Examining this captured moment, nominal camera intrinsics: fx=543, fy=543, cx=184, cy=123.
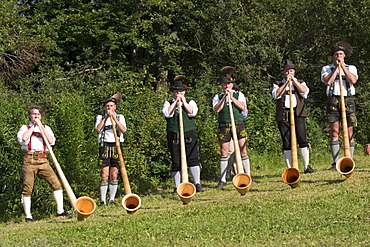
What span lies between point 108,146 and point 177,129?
1.12 m

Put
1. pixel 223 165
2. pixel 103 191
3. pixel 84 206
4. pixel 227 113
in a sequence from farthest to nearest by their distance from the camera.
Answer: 1. pixel 223 165
2. pixel 227 113
3. pixel 103 191
4. pixel 84 206

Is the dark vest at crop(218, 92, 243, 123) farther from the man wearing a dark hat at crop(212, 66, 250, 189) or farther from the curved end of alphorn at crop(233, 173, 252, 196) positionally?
the curved end of alphorn at crop(233, 173, 252, 196)

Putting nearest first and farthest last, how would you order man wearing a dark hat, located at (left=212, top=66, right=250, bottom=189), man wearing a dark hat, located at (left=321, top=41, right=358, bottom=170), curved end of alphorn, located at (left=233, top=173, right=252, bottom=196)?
curved end of alphorn, located at (left=233, top=173, right=252, bottom=196) < man wearing a dark hat, located at (left=321, top=41, right=358, bottom=170) < man wearing a dark hat, located at (left=212, top=66, right=250, bottom=189)

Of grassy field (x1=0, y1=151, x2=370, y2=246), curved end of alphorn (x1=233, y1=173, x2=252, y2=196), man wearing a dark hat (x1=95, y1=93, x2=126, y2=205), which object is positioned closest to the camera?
grassy field (x1=0, y1=151, x2=370, y2=246)

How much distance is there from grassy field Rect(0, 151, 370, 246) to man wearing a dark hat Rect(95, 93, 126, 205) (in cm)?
48

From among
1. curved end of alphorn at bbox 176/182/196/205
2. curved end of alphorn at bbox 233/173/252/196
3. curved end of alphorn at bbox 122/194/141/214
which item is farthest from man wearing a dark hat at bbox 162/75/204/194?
curved end of alphorn at bbox 122/194/141/214

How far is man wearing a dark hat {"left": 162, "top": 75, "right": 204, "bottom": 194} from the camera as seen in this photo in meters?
8.55

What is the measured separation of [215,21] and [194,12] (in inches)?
43.2

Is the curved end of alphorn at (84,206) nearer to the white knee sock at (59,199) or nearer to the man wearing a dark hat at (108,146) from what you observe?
the white knee sock at (59,199)

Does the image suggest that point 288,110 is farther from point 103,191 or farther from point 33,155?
point 33,155

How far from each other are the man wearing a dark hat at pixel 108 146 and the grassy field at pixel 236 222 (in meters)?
0.48

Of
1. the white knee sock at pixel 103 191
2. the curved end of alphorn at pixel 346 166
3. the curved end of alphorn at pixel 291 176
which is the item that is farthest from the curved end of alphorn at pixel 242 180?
the white knee sock at pixel 103 191

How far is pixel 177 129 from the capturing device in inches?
A: 341

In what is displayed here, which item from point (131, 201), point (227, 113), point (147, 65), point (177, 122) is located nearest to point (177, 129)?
point (177, 122)
